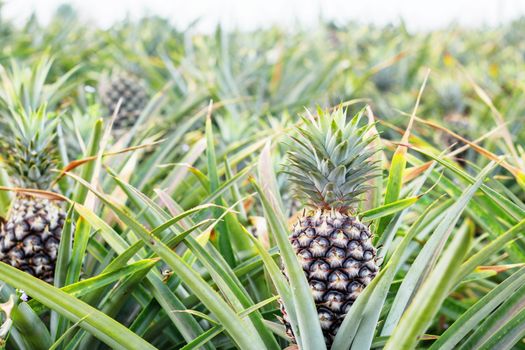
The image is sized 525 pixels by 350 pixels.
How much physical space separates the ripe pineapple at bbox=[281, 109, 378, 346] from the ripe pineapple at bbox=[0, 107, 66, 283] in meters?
0.59

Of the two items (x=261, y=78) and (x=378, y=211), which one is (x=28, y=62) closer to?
(x=261, y=78)

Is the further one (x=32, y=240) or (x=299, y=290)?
(x=32, y=240)

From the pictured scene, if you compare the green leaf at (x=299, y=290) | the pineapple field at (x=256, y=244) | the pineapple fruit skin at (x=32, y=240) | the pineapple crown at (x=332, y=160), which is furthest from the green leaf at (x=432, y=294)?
the pineapple fruit skin at (x=32, y=240)

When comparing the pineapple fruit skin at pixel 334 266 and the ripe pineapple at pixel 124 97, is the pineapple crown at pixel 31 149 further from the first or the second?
the ripe pineapple at pixel 124 97

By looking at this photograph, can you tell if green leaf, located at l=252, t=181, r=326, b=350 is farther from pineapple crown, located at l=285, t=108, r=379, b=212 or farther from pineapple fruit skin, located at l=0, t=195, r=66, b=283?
pineapple fruit skin, located at l=0, t=195, r=66, b=283

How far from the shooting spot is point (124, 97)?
2.87 m

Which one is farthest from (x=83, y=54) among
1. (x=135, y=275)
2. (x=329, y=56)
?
(x=135, y=275)

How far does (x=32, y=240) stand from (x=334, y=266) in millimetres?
697

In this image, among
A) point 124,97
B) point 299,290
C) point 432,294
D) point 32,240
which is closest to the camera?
point 432,294

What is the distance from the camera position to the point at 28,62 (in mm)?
3002

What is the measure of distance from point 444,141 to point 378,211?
1748 mm

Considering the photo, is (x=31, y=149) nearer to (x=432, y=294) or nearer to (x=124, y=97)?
(x=432, y=294)

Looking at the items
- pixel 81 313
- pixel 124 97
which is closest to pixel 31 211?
pixel 81 313

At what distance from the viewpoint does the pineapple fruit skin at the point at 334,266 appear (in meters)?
1.11
